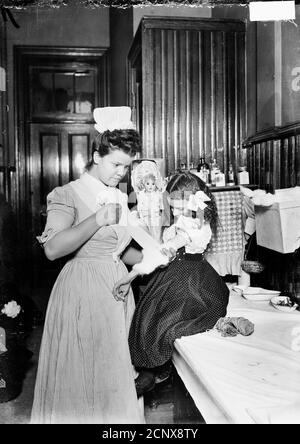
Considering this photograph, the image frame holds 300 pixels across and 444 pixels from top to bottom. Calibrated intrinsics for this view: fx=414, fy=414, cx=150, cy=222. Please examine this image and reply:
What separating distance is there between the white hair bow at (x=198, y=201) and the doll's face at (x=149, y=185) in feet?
0.86

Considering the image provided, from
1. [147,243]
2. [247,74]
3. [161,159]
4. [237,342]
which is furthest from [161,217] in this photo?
[247,74]

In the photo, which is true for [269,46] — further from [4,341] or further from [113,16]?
[113,16]

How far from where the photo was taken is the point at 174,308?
183cm

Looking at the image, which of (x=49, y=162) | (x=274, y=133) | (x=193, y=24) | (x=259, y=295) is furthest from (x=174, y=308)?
(x=49, y=162)

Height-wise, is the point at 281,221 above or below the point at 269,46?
below

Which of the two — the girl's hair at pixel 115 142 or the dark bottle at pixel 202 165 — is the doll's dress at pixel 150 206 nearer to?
the girl's hair at pixel 115 142

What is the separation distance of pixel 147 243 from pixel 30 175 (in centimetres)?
343

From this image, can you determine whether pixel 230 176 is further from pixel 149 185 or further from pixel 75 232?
pixel 75 232

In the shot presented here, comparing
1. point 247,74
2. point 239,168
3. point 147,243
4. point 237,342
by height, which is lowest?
point 237,342

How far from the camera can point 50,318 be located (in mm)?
1584

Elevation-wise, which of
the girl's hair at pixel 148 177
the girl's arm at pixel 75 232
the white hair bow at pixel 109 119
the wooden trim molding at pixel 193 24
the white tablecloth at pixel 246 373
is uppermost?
the wooden trim molding at pixel 193 24

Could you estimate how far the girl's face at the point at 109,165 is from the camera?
1616 millimetres

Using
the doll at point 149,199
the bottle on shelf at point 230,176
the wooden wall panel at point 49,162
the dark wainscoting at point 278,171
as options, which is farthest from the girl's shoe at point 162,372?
the wooden wall panel at point 49,162

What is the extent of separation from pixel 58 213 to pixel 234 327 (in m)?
0.92
